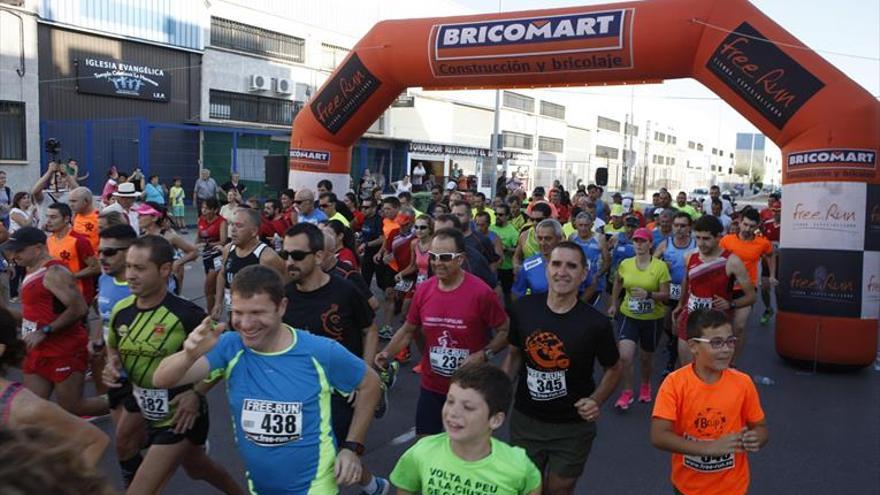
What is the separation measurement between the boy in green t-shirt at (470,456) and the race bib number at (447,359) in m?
1.67

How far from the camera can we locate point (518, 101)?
47.8 meters

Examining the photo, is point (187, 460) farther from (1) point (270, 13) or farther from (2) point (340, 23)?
(2) point (340, 23)

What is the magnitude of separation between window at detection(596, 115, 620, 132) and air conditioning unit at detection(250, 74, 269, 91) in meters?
39.6

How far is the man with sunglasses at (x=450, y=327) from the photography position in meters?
4.40

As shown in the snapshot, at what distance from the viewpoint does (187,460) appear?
380 centimetres

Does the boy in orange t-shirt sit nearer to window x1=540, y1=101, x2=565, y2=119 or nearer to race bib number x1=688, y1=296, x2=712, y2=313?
race bib number x1=688, y1=296, x2=712, y2=313

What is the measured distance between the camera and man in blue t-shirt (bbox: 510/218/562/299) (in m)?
6.14

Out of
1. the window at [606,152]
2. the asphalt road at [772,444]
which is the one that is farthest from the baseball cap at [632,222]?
the window at [606,152]

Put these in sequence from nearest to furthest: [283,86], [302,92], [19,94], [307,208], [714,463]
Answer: [714,463]
[307,208]
[19,94]
[283,86]
[302,92]

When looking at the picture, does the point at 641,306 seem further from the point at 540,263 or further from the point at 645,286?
the point at 540,263

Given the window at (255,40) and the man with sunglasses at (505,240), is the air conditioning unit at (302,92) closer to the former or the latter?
the window at (255,40)

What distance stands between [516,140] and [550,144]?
6.51 metres

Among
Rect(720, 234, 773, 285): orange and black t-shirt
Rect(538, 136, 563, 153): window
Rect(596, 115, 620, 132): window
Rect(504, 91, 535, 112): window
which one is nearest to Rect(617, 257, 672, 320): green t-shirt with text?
Rect(720, 234, 773, 285): orange and black t-shirt

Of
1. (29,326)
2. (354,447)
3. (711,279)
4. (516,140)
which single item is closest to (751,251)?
(711,279)
